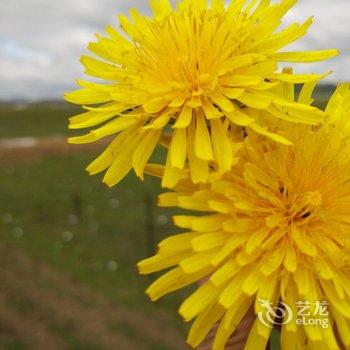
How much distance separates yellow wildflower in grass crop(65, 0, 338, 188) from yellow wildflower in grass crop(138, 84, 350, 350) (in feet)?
0.28

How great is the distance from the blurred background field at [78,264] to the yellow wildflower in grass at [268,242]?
7.63 m

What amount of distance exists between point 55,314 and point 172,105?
8.59m

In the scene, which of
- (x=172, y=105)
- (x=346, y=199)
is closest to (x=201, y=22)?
(x=172, y=105)

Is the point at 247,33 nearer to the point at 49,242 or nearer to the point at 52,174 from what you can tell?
the point at 49,242

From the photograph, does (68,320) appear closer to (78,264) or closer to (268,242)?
(78,264)

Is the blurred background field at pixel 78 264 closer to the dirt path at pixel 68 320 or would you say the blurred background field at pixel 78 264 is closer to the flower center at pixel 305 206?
the dirt path at pixel 68 320

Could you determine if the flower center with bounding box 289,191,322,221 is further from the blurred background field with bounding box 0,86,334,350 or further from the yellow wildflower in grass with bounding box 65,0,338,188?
the blurred background field with bounding box 0,86,334,350

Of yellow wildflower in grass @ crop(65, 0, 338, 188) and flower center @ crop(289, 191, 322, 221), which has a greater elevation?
yellow wildflower in grass @ crop(65, 0, 338, 188)

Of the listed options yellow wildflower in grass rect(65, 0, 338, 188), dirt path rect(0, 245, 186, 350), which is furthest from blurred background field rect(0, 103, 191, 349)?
yellow wildflower in grass rect(65, 0, 338, 188)

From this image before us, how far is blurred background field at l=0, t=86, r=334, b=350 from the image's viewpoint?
8867mm

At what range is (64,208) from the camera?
1376 centimetres

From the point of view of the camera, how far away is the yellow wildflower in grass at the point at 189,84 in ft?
4.11

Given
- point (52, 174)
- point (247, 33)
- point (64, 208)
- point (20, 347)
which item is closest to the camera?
point (247, 33)

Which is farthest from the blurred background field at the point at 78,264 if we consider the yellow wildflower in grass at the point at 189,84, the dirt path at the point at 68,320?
the yellow wildflower in grass at the point at 189,84
